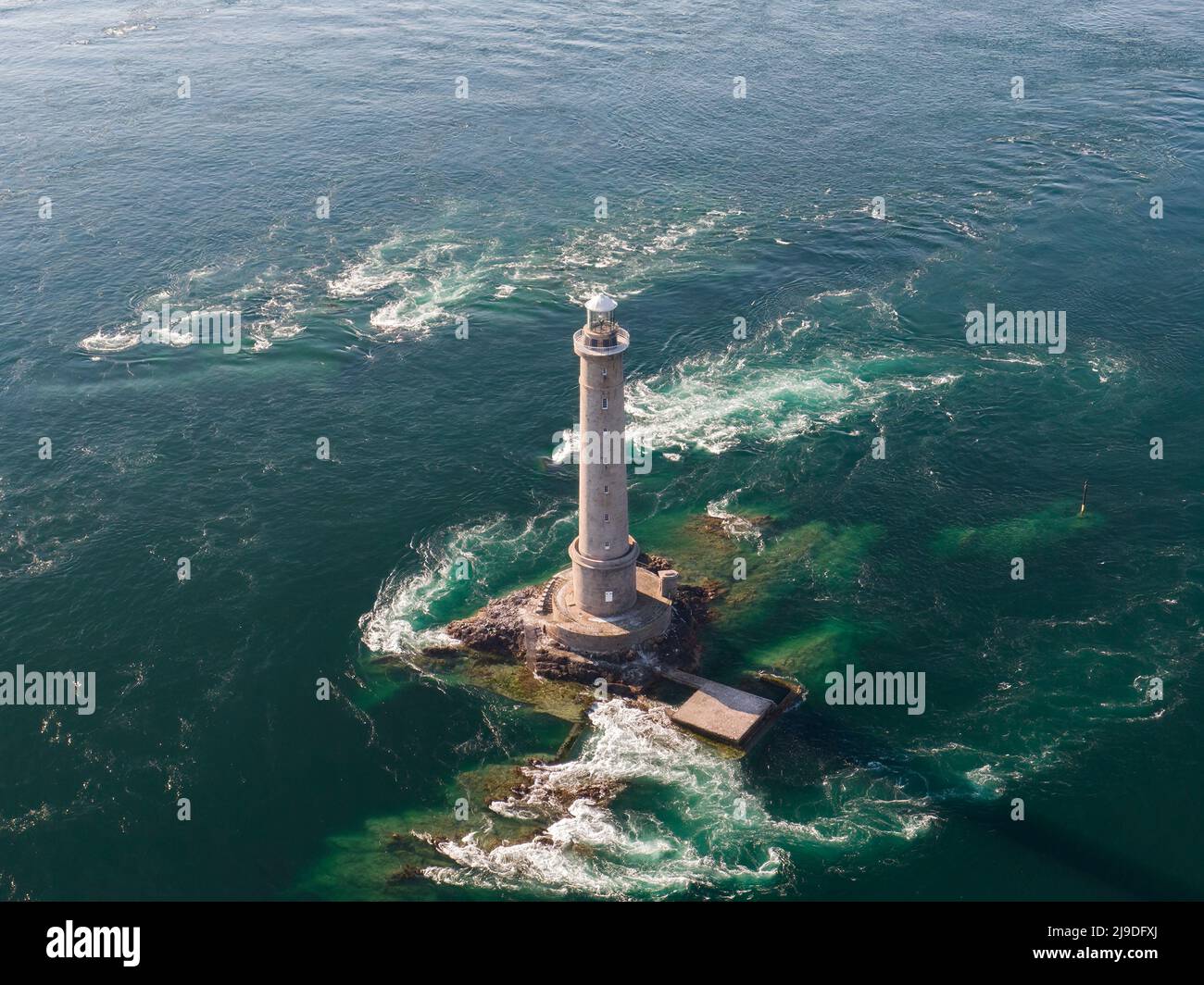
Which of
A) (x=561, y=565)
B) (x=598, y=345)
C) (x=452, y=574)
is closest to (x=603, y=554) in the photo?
(x=561, y=565)

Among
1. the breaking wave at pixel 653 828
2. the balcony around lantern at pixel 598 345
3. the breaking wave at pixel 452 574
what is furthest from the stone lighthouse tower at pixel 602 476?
the breaking wave at pixel 653 828

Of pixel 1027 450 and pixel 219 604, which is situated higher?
pixel 1027 450

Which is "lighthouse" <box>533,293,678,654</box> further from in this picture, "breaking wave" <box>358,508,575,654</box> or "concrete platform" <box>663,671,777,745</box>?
"concrete platform" <box>663,671,777,745</box>

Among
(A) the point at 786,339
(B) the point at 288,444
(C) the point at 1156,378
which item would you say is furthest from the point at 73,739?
(C) the point at 1156,378

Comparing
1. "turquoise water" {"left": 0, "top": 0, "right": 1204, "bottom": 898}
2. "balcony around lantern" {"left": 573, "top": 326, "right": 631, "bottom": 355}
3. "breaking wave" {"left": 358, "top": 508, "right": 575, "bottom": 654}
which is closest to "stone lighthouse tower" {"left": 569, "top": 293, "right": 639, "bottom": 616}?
"balcony around lantern" {"left": 573, "top": 326, "right": 631, "bottom": 355}
